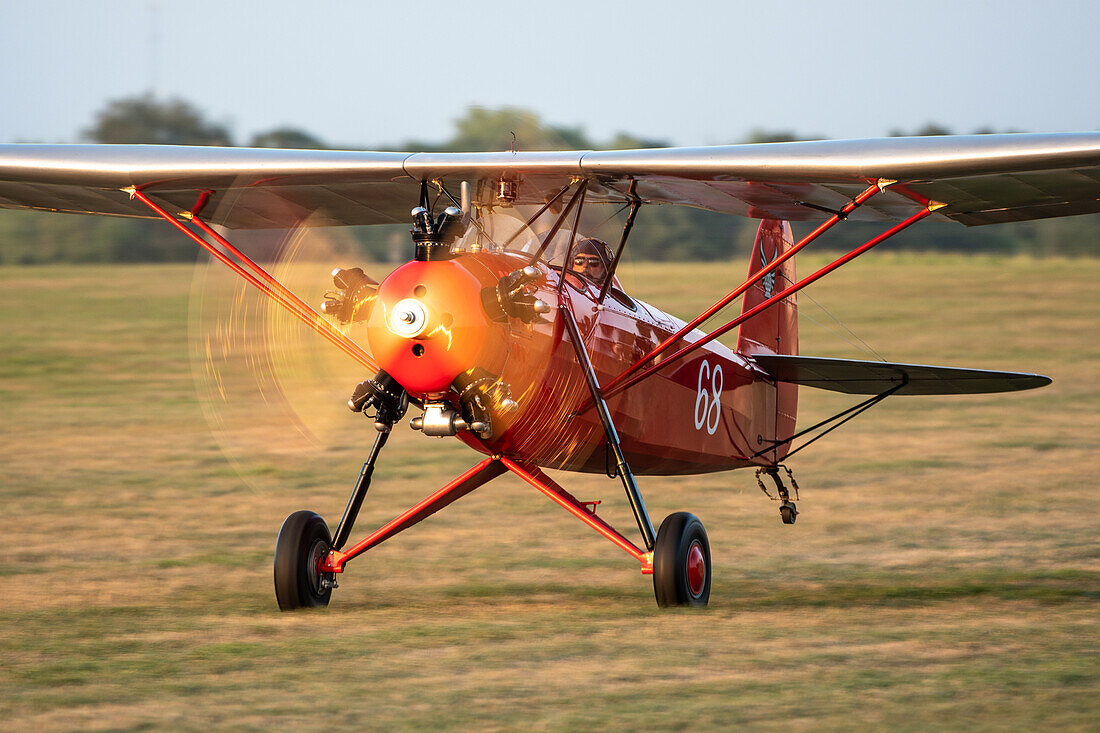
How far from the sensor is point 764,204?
9336 mm

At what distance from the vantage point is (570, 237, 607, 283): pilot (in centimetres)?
867

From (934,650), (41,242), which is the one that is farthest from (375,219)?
(41,242)

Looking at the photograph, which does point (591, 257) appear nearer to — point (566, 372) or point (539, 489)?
point (566, 372)

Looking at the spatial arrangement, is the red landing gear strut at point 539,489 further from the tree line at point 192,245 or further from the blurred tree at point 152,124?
the blurred tree at point 152,124

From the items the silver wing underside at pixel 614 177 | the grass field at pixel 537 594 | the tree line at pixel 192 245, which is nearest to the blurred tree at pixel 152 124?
the tree line at pixel 192 245

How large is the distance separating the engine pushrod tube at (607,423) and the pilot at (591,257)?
61 cm

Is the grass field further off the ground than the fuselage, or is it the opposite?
the fuselage

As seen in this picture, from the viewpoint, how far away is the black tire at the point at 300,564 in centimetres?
790

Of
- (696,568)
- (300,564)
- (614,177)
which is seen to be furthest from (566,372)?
(300,564)

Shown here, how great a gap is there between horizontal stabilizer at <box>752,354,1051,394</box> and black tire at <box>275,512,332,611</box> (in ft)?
13.1

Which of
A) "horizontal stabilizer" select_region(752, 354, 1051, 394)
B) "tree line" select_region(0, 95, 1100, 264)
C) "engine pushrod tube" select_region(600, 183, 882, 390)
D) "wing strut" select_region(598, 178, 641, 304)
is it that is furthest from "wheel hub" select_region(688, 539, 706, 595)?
"tree line" select_region(0, 95, 1100, 264)

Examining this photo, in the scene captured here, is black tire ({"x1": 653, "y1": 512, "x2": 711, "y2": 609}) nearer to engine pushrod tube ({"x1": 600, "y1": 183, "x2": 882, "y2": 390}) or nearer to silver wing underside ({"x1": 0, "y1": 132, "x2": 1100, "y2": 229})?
engine pushrod tube ({"x1": 600, "y1": 183, "x2": 882, "y2": 390})

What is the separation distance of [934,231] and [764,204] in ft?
154

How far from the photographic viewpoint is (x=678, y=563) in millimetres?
7773
